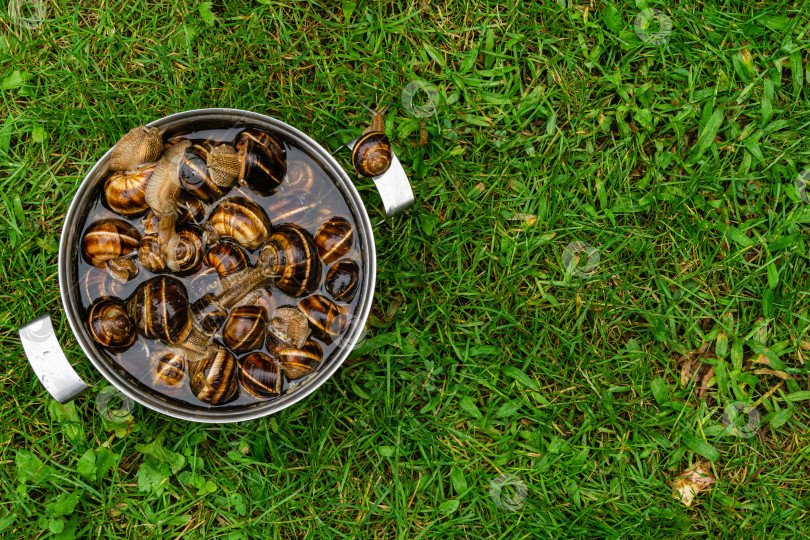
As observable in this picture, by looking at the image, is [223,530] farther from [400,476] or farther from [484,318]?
[484,318]

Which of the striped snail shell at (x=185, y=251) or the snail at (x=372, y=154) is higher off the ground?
the snail at (x=372, y=154)

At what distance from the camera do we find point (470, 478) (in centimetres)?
339

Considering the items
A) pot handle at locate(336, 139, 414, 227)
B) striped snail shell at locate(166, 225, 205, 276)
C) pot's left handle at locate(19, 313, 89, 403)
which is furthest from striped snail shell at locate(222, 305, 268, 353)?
pot handle at locate(336, 139, 414, 227)

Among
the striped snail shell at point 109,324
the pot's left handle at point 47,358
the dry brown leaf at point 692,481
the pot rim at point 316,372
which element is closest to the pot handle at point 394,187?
the pot rim at point 316,372

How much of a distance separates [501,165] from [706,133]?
52.8 inches

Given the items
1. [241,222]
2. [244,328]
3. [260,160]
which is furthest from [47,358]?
[260,160]

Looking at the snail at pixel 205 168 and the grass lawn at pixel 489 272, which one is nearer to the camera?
the snail at pixel 205 168

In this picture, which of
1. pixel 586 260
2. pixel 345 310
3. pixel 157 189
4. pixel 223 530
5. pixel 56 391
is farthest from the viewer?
pixel 586 260

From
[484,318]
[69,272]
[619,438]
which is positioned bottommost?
[619,438]

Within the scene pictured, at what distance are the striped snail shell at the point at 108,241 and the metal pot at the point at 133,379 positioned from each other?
78 millimetres

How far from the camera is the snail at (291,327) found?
2.97 meters

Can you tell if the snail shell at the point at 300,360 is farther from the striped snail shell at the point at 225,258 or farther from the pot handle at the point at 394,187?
the pot handle at the point at 394,187

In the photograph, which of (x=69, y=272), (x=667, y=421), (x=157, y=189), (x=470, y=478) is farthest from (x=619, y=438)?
(x=69, y=272)

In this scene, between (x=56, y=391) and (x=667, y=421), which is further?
(x=667, y=421)
